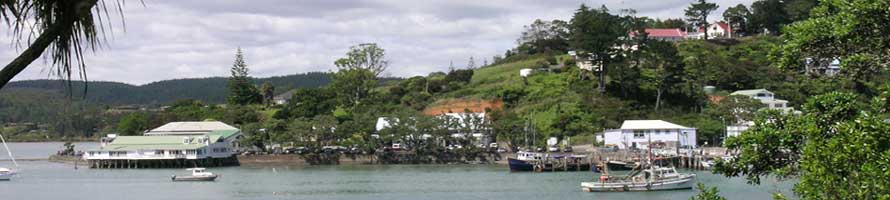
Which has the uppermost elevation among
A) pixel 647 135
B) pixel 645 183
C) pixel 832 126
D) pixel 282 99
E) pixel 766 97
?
pixel 282 99

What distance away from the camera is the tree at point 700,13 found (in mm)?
136750

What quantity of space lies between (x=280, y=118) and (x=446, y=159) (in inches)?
1052

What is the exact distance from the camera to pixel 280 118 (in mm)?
114438

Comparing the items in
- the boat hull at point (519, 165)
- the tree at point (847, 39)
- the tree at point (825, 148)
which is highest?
the tree at point (847, 39)

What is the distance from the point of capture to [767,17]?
130 meters

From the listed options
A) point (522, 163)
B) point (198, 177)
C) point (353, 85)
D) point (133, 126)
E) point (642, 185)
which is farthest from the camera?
point (133, 126)

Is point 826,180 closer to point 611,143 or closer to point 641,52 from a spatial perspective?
point 611,143

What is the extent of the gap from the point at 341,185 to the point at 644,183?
18489 mm

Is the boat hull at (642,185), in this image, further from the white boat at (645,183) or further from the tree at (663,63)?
the tree at (663,63)

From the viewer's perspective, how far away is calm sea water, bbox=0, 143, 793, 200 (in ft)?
193

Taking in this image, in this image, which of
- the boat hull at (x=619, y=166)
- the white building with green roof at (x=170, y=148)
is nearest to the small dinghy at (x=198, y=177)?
the white building with green roof at (x=170, y=148)

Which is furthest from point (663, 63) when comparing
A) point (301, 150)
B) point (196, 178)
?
point (196, 178)

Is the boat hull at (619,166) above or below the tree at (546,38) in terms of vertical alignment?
below

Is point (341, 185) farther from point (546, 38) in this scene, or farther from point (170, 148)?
point (546, 38)
